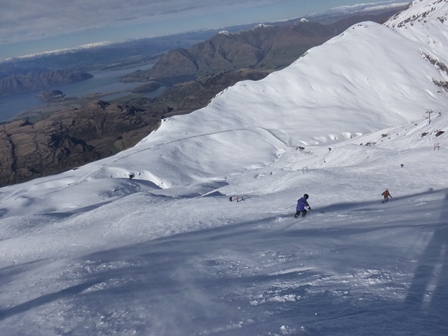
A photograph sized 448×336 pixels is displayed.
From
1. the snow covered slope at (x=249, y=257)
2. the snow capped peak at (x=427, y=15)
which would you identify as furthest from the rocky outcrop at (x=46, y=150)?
the snow covered slope at (x=249, y=257)

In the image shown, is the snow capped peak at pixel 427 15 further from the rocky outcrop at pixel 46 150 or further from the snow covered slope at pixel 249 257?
the rocky outcrop at pixel 46 150

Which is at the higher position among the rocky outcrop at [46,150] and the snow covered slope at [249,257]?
the snow covered slope at [249,257]

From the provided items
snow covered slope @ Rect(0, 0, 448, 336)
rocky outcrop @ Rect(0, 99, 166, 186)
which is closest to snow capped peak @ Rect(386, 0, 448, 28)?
snow covered slope @ Rect(0, 0, 448, 336)

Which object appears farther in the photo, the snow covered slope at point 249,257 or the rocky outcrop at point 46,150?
the rocky outcrop at point 46,150

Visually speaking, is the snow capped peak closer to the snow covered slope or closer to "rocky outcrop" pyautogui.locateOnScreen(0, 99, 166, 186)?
the snow covered slope

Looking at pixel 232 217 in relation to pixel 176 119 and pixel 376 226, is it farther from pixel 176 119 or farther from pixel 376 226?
pixel 176 119

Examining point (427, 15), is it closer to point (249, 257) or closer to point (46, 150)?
point (46, 150)

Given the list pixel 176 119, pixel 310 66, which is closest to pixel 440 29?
pixel 310 66

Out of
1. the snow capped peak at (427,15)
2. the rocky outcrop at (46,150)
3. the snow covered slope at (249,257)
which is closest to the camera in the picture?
the snow covered slope at (249,257)

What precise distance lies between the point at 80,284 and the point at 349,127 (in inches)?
2899

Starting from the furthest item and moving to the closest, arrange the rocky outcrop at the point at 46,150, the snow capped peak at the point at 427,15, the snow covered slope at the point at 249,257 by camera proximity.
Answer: the rocky outcrop at the point at 46,150, the snow capped peak at the point at 427,15, the snow covered slope at the point at 249,257

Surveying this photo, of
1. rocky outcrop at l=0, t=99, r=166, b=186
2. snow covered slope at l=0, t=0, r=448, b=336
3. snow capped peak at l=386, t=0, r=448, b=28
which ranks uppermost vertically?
snow capped peak at l=386, t=0, r=448, b=28

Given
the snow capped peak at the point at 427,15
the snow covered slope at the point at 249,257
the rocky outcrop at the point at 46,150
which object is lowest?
the rocky outcrop at the point at 46,150

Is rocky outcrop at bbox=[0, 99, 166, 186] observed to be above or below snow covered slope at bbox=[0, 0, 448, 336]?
below
